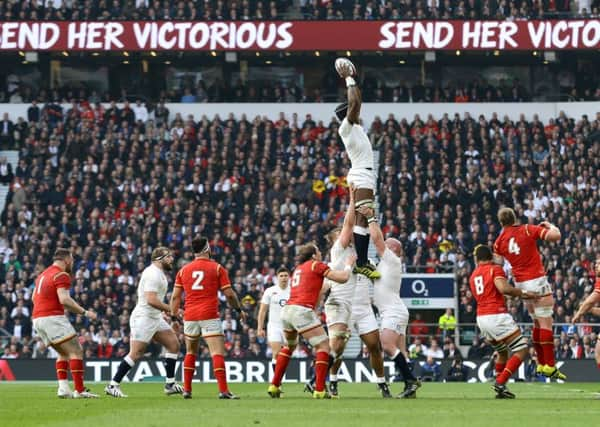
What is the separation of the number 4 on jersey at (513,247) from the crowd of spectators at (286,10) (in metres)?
30.6

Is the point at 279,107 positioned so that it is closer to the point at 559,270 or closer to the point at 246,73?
the point at 246,73

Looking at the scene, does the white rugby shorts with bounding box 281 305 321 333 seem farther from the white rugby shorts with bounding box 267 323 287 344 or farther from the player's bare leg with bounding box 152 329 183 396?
the white rugby shorts with bounding box 267 323 287 344

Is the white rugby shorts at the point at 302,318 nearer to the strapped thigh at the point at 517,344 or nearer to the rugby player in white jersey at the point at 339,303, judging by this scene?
the rugby player in white jersey at the point at 339,303

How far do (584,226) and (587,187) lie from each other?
2.69 metres

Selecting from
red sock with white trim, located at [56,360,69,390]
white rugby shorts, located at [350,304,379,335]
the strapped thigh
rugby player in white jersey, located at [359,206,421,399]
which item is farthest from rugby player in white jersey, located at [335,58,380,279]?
red sock with white trim, located at [56,360,69,390]

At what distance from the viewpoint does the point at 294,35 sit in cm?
4934

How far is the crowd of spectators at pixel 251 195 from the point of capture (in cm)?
3809

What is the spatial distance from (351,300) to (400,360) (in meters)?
1.21

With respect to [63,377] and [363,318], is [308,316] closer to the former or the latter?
[363,318]

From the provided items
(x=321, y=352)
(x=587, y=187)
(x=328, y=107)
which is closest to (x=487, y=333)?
(x=321, y=352)

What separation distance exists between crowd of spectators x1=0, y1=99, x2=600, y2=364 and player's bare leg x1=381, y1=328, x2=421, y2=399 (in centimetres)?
1510

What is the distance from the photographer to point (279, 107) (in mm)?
49969

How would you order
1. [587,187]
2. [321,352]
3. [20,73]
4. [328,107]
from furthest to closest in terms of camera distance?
[20,73], [328,107], [587,187], [321,352]

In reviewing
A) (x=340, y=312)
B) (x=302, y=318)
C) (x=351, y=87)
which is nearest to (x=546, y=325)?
(x=340, y=312)
